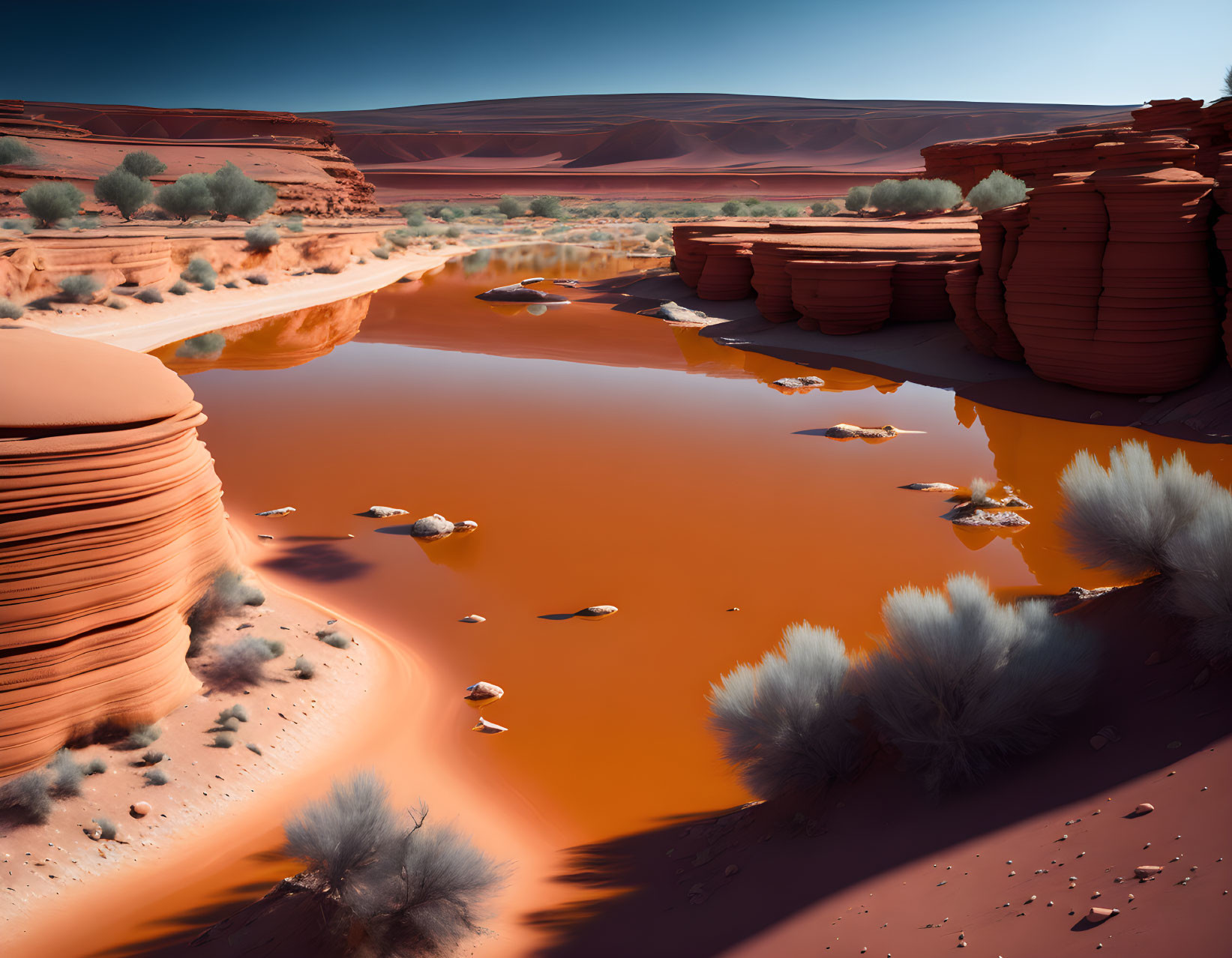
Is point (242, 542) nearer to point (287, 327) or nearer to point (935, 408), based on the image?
point (935, 408)

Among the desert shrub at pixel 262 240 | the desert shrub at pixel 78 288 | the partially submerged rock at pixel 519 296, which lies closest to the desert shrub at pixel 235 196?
the desert shrub at pixel 262 240

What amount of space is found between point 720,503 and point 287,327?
1484 cm

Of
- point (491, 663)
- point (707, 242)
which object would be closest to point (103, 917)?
point (491, 663)

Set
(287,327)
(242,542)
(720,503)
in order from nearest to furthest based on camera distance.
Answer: (242,542), (720,503), (287,327)

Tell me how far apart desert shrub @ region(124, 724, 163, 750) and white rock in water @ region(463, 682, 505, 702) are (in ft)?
6.12

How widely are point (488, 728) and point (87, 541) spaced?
256 cm

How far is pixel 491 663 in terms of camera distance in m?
5.98

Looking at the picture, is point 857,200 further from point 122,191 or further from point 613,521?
point 613,521

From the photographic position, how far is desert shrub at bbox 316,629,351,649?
5836 millimetres

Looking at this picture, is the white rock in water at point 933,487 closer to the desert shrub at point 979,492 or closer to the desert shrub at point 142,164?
the desert shrub at point 979,492

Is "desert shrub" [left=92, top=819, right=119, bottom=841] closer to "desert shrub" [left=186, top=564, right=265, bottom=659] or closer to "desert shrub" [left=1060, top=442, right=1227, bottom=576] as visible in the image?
"desert shrub" [left=186, top=564, right=265, bottom=659]

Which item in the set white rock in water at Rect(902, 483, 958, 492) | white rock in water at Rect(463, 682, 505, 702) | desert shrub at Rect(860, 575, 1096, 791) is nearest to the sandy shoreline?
white rock in water at Rect(463, 682, 505, 702)

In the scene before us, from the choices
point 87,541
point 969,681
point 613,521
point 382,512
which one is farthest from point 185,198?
point 969,681

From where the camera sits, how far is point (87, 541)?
4.38 m
